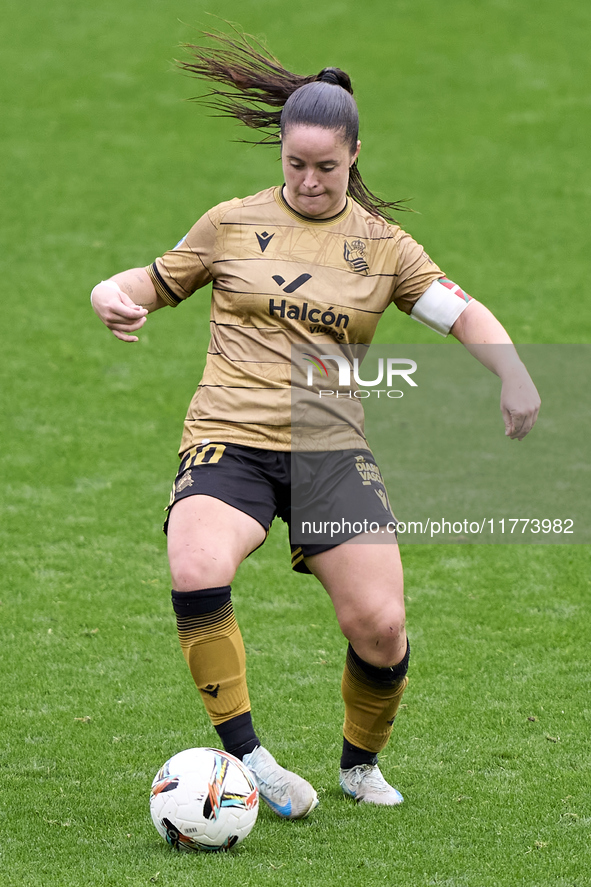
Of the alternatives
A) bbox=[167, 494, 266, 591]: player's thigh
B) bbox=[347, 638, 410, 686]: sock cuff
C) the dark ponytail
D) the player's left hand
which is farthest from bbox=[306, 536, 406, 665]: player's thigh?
the dark ponytail

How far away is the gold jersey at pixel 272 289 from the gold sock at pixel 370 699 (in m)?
0.80

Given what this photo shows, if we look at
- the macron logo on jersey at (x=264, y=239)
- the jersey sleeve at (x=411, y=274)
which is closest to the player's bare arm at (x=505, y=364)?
the jersey sleeve at (x=411, y=274)

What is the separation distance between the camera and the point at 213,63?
476cm

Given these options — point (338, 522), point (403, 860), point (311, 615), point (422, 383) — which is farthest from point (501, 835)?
point (422, 383)

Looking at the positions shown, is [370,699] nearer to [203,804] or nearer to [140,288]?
[203,804]

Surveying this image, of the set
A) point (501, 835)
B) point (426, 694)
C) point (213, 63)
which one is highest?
point (213, 63)

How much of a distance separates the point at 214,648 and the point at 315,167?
64.5 inches

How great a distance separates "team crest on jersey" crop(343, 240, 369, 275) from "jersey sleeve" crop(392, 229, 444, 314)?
0.41 feet

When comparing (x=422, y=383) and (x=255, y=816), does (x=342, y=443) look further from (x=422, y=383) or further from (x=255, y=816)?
(x=422, y=383)

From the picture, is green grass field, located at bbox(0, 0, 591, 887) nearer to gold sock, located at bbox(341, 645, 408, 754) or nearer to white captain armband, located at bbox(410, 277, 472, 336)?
gold sock, located at bbox(341, 645, 408, 754)

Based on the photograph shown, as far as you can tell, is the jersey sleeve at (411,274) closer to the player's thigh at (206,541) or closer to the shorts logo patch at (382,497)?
the shorts logo patch at (382,497)

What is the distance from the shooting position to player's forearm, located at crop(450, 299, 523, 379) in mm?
4035

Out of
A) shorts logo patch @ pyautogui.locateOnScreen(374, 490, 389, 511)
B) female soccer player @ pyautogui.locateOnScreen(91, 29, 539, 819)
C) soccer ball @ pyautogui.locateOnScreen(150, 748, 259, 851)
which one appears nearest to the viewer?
soccer ball @ pyautogui.locateOnScreen(150, 748, 259, 851)

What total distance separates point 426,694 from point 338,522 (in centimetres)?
175
